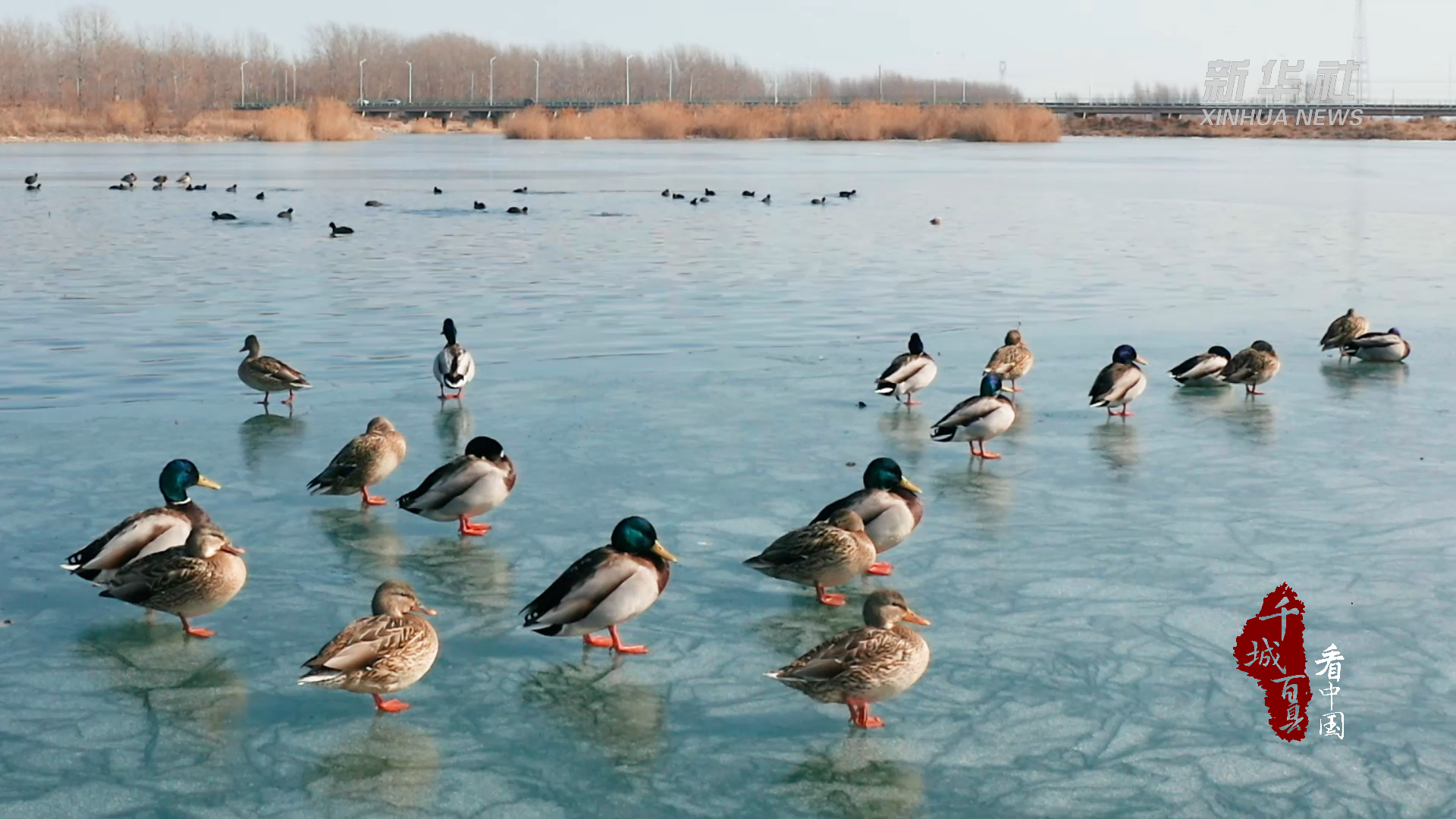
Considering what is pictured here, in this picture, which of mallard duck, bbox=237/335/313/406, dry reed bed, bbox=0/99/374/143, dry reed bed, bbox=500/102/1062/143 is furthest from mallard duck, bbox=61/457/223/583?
dry reed bed, bbox=0/99/374/143

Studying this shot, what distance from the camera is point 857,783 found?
479 centimetres

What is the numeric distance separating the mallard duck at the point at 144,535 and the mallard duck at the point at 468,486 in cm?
105

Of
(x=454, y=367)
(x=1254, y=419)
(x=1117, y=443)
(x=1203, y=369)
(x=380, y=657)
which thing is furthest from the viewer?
(x=1203, y=369)

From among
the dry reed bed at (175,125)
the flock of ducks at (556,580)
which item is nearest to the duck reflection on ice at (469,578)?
the flock of ducks at (556,580)

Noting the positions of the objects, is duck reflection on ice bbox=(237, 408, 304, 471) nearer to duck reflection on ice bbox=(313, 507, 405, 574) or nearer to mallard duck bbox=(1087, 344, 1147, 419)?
duck reflection on ice bbox=(313, 507, 405, 574)

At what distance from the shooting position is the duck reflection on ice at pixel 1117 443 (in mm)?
9273

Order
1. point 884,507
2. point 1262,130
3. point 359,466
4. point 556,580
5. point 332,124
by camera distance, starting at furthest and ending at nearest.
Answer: point 1262,130, point 332,124, point 359,466, point 884,507, point 556,580

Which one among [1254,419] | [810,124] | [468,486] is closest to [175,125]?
[810,124]

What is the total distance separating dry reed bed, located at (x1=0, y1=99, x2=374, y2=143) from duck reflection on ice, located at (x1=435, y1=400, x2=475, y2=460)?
268 feet

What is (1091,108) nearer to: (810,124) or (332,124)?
(810,124)

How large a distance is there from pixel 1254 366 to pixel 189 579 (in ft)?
27.1

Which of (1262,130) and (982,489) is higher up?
(1262,130)

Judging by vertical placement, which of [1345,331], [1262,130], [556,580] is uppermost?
[1262,130]

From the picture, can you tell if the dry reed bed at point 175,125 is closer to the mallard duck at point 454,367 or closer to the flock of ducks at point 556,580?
the mallard duck at point 454,367
